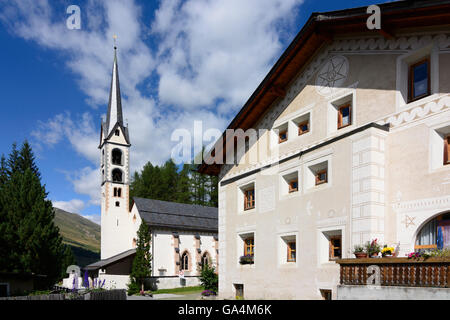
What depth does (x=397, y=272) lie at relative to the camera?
414 inches

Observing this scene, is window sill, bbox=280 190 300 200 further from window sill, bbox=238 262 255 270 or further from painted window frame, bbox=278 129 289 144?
window sill, bbox=238 262 255 270

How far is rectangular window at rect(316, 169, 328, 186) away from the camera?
1588 centimetres

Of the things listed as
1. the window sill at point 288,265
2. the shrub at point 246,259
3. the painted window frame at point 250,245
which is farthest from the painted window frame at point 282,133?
the shrub at point 246,259

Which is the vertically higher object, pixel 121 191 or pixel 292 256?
pixel 121 191

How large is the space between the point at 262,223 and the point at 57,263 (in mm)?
22720

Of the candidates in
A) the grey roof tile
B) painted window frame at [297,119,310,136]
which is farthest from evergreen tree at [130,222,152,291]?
painted window frame at [297,119,310,136]

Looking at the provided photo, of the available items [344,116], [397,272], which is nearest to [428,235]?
[397,272]

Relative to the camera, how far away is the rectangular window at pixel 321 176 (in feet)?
52.1

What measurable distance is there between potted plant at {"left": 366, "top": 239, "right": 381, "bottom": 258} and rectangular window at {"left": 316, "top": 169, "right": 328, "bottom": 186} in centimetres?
381

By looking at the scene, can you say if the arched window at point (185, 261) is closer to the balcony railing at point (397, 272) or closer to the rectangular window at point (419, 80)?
the balcony railing at point (397, 272)

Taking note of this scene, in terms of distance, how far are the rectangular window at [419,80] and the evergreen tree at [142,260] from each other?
97.1 feet

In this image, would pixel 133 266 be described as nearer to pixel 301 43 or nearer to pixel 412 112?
pixel 301 43

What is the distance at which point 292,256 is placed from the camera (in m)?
17.0
